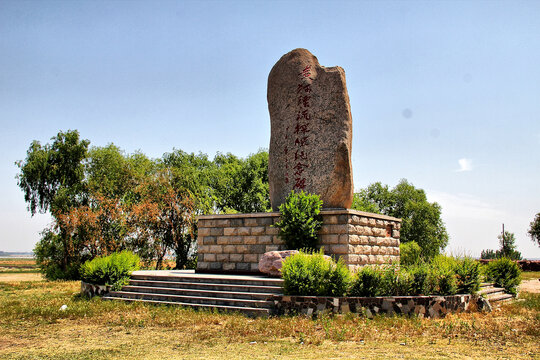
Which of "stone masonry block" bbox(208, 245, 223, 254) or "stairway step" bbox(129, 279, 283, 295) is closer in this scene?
"stairway step" bbox(129, 279, 283, 295)

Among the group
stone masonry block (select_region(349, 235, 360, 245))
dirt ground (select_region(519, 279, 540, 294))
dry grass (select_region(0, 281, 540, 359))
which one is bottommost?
dry grass (select_region(0, 281, 540, 359))

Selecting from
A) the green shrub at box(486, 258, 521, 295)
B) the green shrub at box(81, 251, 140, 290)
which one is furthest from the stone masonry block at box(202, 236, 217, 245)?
the green shrub at box(486, 258, 521, 295)

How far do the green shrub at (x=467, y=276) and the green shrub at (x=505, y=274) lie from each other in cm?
336

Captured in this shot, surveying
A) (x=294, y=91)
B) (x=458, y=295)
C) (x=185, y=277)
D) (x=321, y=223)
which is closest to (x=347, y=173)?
(x=321, y=223)

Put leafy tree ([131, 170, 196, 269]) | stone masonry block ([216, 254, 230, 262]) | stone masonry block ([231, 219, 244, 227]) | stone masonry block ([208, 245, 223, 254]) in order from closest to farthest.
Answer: stone masonry block ([231, 219, 244, 227]) < stone masonry block ([216, 254, 230, 262]) < stone masonry block ([208, 245, 223, 254]) < leafy tree ([131, 170, 196, 269])

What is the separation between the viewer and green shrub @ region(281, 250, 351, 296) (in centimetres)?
884

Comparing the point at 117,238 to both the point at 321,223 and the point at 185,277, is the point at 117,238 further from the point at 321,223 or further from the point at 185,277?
the point at 321,223

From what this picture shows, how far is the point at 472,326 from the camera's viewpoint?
24.6 ft

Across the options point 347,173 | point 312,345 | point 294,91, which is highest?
point 294,91

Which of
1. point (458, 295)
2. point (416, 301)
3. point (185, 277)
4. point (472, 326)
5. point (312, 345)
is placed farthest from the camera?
point (185, 277)

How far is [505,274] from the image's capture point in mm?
13539

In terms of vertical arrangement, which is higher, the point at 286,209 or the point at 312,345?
the point at 286,209

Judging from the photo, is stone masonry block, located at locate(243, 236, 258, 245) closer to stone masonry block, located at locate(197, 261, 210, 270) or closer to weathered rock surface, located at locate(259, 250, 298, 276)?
stone masonry block, located at locate(197, 261, 210, 270)

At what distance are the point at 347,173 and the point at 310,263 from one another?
368 centimetres
